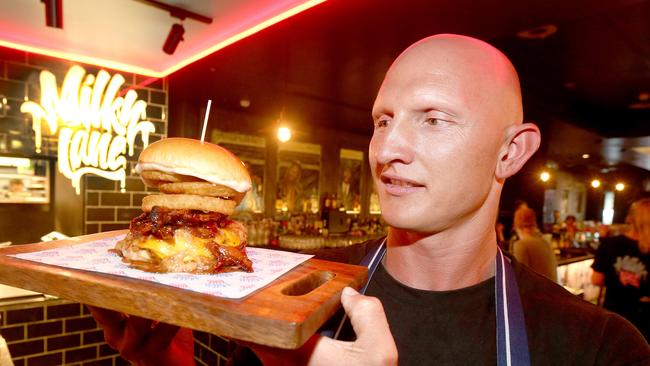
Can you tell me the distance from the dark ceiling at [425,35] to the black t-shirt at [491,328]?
2535 mm

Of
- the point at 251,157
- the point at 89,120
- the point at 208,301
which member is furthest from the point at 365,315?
the point at 251,157

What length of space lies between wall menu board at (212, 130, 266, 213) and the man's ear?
253 inches

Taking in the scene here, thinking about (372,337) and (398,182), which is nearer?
(372,337)

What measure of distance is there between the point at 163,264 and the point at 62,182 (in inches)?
185

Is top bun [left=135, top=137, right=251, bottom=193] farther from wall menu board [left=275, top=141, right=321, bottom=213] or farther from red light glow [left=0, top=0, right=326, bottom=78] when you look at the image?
wall menu board [left=275, top=141, right=321, bottom=213]

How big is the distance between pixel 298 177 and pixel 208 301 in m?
7.73

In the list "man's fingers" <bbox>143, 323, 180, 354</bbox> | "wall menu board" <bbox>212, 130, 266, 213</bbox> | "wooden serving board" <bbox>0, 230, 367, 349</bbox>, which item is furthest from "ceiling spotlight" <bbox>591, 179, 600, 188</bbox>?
"man's fingers" <bbox>143, 323, 180, 354</bbox>

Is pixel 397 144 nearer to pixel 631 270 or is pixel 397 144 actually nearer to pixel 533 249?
pixel 631 270

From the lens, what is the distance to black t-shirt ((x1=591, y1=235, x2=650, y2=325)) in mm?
4586

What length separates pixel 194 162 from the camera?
65.8 inches

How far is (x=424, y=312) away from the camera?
60.6 inches

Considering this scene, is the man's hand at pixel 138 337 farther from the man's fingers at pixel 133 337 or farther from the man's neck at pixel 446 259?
the man's neck at pixel 446 259

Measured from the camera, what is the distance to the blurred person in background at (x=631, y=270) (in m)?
4.56

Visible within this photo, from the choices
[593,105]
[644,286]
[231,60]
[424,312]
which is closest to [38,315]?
[231,60]
